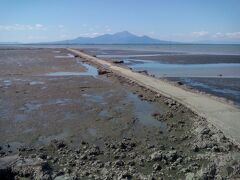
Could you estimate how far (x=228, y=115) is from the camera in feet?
42.4

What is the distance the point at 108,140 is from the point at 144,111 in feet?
15.2

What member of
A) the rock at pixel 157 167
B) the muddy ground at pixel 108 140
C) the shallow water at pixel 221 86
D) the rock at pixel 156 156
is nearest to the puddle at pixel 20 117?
the muddy ground at pixel 108 140

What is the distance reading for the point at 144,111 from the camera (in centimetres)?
1517

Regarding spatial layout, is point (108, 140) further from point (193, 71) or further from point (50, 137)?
point (193, 71)

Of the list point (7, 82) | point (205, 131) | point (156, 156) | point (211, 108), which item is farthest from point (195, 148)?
point (7, 82)

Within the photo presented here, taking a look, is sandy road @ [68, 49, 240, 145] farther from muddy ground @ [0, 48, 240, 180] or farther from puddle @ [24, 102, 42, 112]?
puddle @ [24, 102, 42, 112]

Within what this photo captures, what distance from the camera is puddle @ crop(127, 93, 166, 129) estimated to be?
13059mm

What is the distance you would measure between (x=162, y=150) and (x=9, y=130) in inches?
225

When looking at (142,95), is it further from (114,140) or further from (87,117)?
(114,140)

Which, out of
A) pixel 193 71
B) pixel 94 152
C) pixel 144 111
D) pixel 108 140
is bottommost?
pixel 193 71

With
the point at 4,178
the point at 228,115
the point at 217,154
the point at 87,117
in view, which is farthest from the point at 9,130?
the point at 228,115

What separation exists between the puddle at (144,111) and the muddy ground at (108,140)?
0.04 meters

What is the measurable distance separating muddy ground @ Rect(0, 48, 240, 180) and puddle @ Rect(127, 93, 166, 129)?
37 millimetres

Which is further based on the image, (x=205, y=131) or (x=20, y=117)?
(x=20, y=117)
